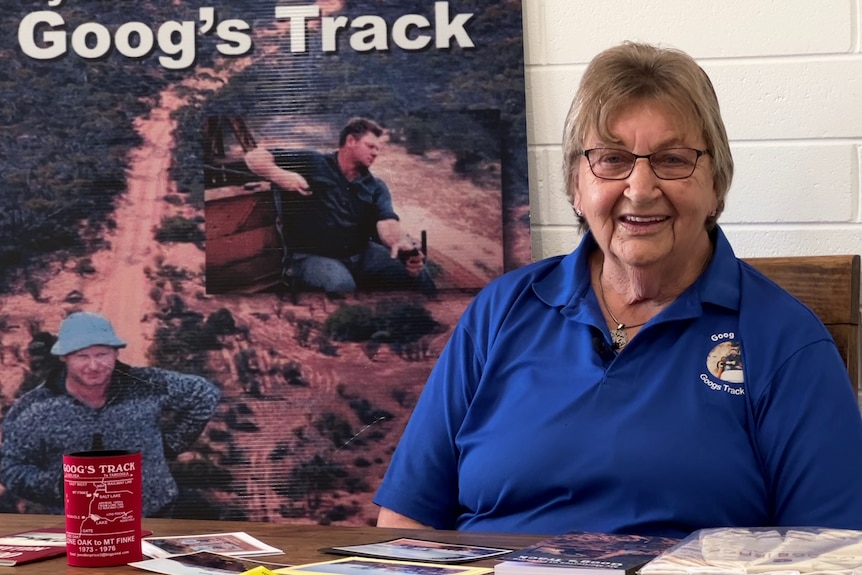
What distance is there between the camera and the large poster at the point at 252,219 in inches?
85.3

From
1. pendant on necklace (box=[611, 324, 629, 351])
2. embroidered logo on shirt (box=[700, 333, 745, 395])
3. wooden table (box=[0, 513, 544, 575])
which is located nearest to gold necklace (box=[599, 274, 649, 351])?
pendant on necklace (box=[611, 324, 629, 351])

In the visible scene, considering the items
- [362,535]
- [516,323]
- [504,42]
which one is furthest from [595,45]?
[362,535]

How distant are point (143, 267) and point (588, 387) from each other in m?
1.05

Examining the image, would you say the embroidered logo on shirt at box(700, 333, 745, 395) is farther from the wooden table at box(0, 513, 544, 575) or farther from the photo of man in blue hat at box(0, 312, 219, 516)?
the photo of man in blue hat at box(0, 312, 219, 516)

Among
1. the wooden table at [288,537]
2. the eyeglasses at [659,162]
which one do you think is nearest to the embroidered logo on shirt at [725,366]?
the eyeglasses at [659,162]

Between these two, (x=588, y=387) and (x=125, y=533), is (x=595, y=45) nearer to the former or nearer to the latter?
(x=588, y=387)

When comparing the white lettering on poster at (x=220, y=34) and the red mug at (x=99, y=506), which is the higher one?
the white lettering on poster at (x=220, y=34)

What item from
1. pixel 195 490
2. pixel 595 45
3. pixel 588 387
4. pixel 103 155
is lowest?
pixel 195 490

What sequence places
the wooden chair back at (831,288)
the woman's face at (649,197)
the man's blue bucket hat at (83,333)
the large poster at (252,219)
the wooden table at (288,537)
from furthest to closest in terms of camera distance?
the man's blue bucket hat at (83,333) < the large poster at (252,219) < the wooden chair back at (831,288) < the woman's face at (649,197) < the wooden table at (288,537)

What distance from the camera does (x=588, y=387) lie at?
1653mm

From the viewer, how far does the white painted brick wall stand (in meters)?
2.05

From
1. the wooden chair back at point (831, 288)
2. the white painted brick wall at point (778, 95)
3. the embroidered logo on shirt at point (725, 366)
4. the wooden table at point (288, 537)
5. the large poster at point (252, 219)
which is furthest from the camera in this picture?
the large poster at point (252, 219)

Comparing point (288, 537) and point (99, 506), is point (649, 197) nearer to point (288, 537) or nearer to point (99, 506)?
point (288, 537)

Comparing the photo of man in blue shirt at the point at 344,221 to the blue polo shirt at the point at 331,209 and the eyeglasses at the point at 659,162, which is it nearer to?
the blue polo shirt at the point at 331,209
